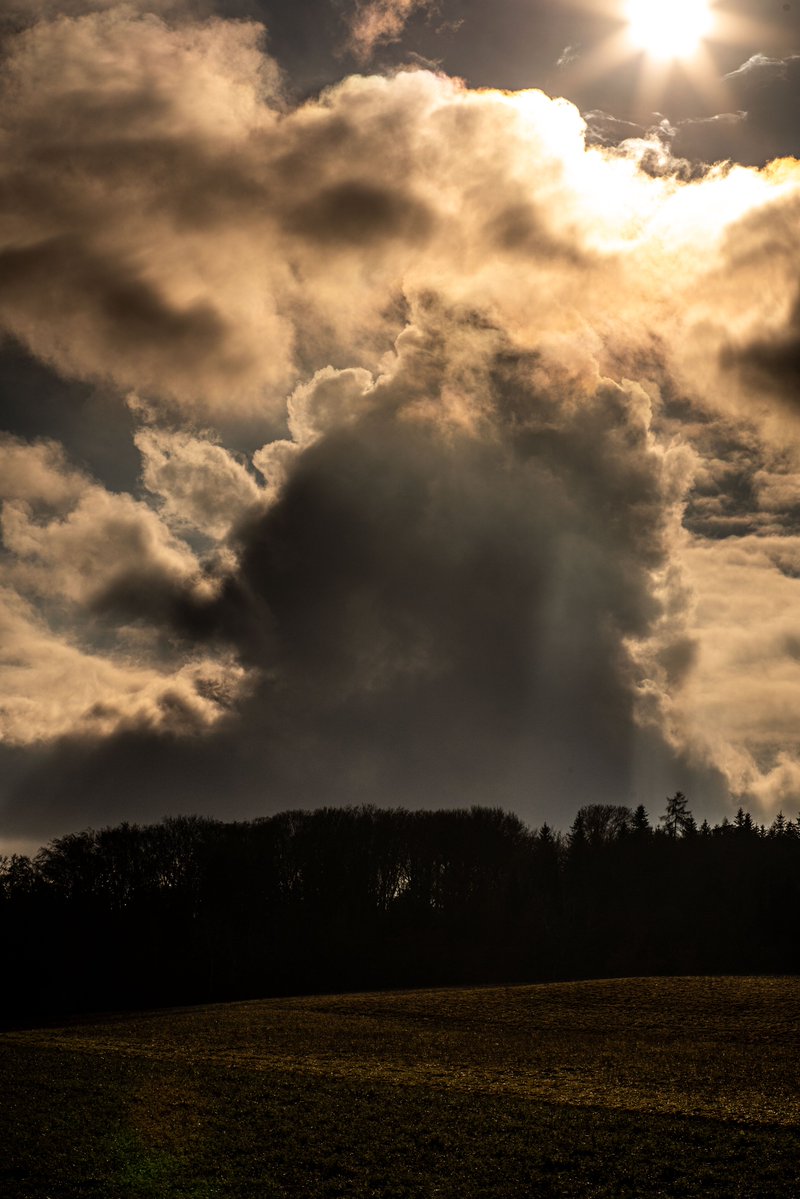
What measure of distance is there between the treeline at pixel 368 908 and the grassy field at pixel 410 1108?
42948mm

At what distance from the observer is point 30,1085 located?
4034 centimetres

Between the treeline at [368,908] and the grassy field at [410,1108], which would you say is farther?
the treeline at [368,908]

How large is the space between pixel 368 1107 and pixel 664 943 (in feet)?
287

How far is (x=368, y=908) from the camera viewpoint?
122750mm

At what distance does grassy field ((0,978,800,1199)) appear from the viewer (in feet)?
88.8

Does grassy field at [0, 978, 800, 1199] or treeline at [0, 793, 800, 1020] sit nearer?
grassy field at [0, 978, 800, 1199]

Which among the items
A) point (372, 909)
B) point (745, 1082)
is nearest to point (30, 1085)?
point (745, 1082)

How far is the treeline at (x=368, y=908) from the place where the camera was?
10469cm

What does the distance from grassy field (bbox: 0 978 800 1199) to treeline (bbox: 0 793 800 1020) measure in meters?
42.9

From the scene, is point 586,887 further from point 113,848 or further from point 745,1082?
point 745,1082

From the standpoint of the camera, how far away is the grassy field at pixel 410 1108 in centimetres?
2708

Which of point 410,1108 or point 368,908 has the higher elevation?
point 368,908

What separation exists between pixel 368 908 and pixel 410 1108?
89.7m

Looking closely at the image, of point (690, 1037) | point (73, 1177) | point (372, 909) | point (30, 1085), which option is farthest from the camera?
point (372, 909)
